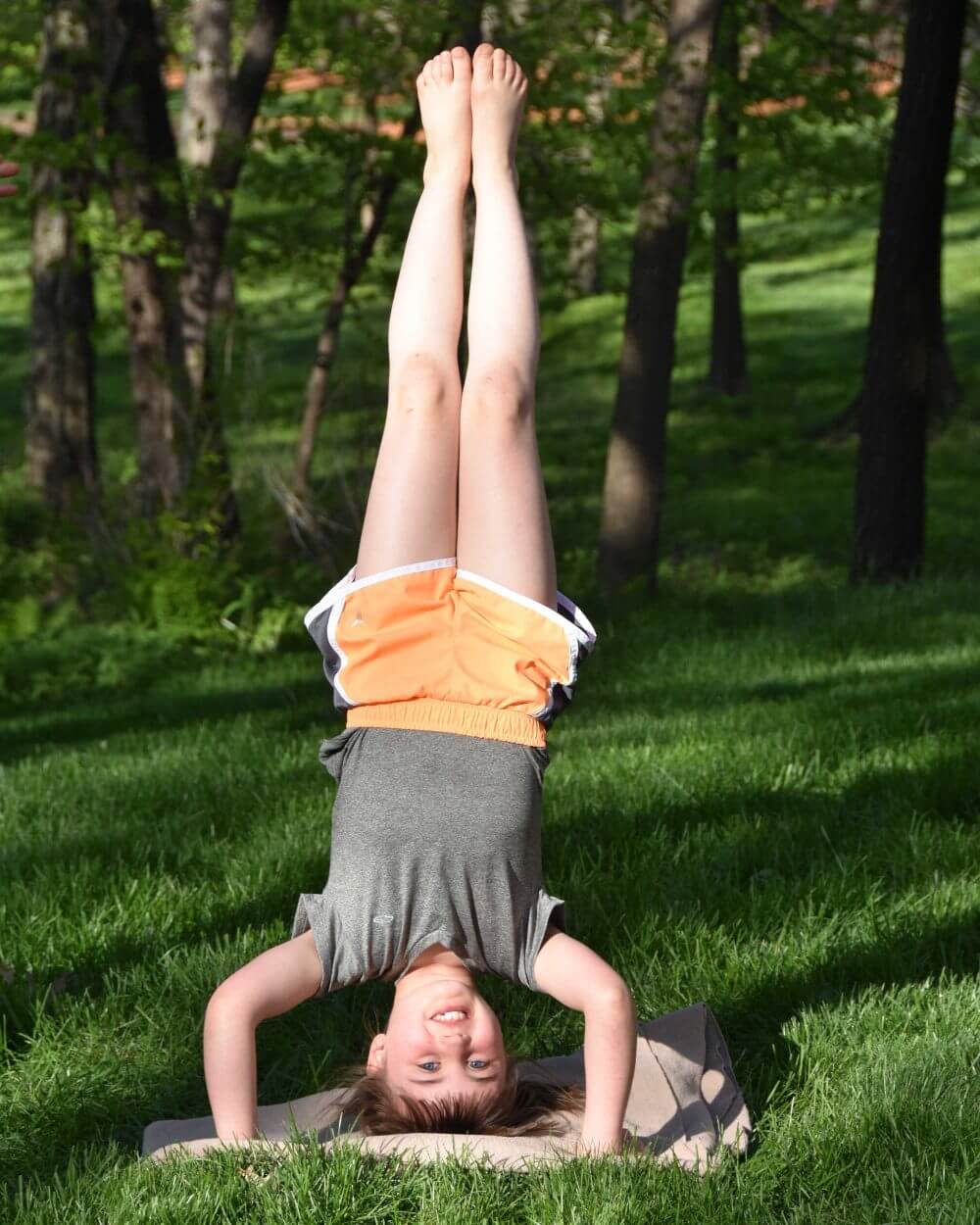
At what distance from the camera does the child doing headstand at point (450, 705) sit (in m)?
3.41

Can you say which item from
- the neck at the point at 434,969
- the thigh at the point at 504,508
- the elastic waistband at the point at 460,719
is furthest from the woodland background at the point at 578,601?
the thigh at the point at 504,508

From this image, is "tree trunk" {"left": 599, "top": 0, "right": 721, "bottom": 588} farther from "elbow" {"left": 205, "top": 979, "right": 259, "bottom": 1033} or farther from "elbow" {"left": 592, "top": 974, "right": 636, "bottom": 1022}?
"elbow" {"left": 205, "top": 979, "right": 259, "bottom": 1033}

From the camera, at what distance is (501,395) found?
402 centimetres

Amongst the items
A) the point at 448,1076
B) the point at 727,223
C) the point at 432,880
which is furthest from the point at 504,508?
the point at 727,223

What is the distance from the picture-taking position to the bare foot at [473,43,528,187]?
4281 millimetres

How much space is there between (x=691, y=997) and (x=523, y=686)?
1.00m

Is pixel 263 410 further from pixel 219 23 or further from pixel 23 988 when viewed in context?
pixel 23 988

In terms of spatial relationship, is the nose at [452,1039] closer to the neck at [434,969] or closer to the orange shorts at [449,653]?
the neck at [434,969]

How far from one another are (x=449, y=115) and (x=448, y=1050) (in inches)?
99.5

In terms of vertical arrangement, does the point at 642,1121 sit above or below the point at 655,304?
below

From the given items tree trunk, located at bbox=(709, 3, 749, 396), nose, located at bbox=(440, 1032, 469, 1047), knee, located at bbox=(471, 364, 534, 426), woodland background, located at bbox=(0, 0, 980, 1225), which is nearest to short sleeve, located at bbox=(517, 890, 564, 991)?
nose, located at bbox=(440, 1032, 469, 1047)

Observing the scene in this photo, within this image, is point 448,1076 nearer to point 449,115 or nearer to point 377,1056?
point 377,1056

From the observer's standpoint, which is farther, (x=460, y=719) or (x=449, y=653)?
(x=449, y=653)

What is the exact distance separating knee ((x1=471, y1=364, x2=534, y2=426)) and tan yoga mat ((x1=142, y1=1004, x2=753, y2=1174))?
157 cm
